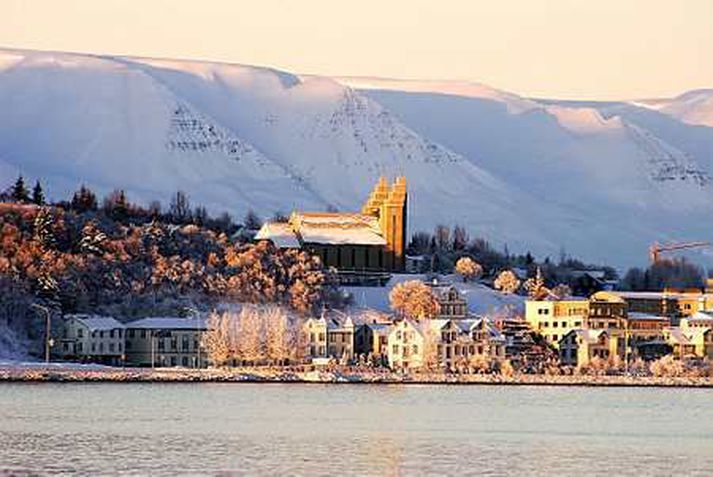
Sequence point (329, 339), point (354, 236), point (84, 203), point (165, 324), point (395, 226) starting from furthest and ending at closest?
point (395, 226)
point (354, 236)
point (84, 203)
point (329, 339)
point (165, 324)

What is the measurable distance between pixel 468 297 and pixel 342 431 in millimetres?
67344

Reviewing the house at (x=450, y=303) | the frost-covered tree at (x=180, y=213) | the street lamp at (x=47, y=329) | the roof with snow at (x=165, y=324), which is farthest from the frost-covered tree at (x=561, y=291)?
the street lamp at (x=47, y=329)

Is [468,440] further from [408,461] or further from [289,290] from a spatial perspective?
[289,290]

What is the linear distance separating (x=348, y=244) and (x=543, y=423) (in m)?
71.3

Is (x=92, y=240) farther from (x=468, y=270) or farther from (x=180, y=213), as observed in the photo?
(x=180, y=213)

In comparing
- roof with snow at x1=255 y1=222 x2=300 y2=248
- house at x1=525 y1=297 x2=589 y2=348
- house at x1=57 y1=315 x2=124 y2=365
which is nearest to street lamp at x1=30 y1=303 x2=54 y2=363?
house at x1=57 y1=315 x2=124 y2=365

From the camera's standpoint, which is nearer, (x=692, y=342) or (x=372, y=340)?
(x=372, y=340)

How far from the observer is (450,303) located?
436ft

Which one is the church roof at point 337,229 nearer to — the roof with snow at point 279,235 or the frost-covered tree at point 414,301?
the roof with snow at point 279,235

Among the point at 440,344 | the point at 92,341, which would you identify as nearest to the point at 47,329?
the point at 92,341

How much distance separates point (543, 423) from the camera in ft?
258

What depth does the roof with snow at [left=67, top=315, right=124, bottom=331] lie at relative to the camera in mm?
116062

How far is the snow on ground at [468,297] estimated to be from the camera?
5369 inches

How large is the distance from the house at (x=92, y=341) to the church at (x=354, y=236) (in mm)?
28745
